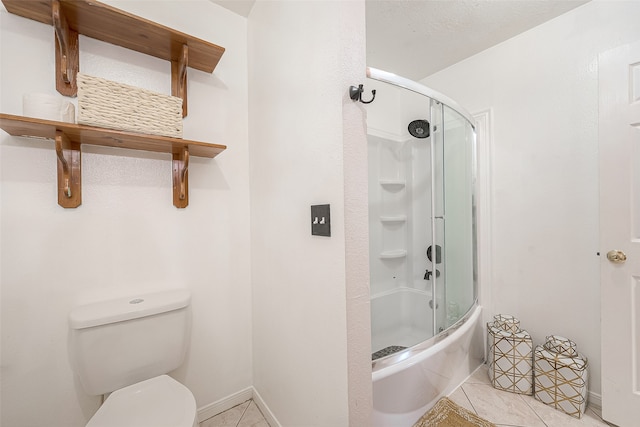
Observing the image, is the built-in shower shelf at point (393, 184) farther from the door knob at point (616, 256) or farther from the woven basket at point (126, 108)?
the woven basket at point (126, 108)

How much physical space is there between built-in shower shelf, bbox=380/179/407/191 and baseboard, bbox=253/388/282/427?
1701 millimetres

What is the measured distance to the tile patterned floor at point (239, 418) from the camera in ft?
4.70

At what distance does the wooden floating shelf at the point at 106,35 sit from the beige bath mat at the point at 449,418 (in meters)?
2.06

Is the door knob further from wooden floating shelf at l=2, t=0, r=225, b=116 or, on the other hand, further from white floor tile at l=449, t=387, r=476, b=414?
wooden floating shelf at l=2, t=0, r=225, b=116

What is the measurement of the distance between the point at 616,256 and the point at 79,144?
2.71 m

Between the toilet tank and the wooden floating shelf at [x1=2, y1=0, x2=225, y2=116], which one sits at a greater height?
the wooden floating shelf at [x1=2, y1=0, x2=225, y2=116]

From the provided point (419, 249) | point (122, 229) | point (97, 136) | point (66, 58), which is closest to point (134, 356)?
point (122, 229)

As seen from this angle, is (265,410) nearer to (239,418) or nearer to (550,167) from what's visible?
(239,418)

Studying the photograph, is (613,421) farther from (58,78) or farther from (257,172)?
(58,78)

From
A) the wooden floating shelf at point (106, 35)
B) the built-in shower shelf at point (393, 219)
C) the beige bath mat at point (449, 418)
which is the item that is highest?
the wooden floating shelf at point (106, 35)

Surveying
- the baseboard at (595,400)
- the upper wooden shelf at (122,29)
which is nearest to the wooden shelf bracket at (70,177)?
the upper wooden shelf at (122,29)

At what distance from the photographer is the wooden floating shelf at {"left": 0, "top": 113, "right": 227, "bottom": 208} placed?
0.98 meters

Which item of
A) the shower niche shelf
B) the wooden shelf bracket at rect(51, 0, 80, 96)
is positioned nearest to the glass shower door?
the shower niche shelf

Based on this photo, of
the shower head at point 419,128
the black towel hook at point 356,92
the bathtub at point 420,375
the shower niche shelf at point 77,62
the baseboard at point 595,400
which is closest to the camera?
the black towel hook at point 356,92
